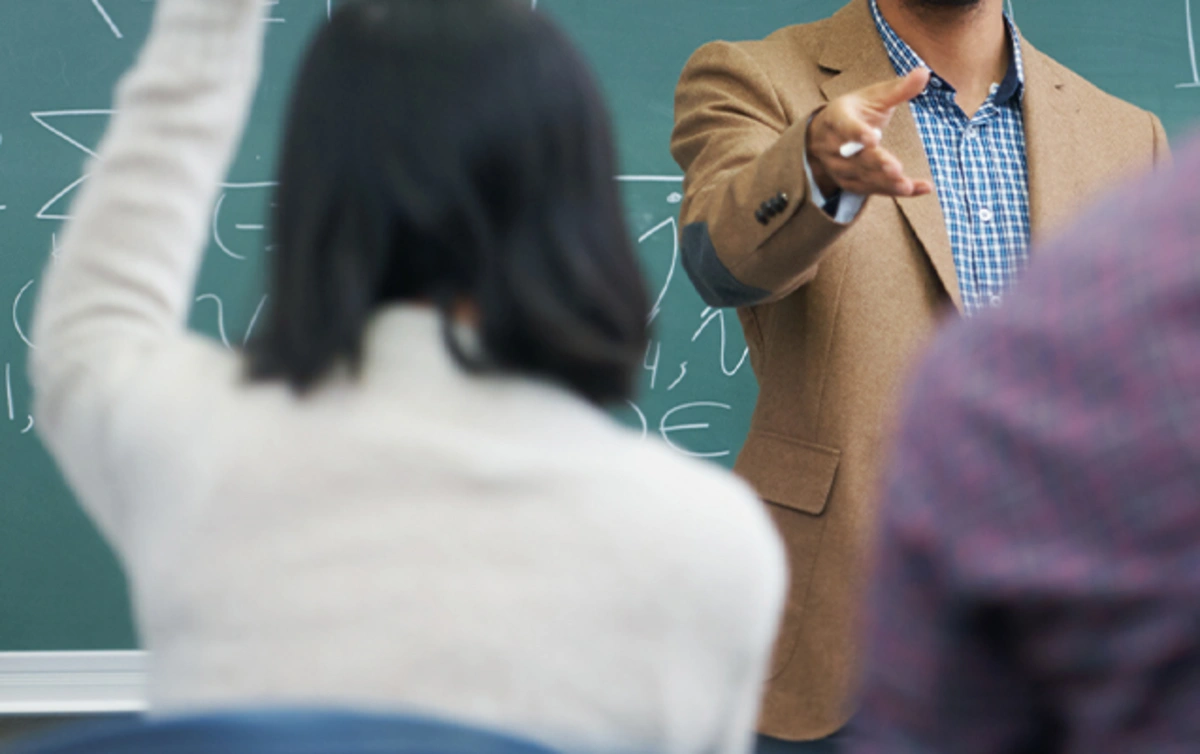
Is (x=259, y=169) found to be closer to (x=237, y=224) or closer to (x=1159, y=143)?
(x=237, y=224)

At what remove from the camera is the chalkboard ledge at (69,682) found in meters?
2.25

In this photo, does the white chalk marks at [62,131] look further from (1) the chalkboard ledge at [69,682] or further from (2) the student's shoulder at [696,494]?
(2) the student's shoulder at [696,494]

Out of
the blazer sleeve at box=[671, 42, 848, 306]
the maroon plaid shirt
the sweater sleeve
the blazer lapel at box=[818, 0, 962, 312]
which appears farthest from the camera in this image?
the blazer lapel at box=[818, 0, 962, 312]

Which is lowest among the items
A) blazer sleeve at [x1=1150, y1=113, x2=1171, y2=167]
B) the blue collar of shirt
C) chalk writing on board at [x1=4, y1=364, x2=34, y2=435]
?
chalk writing on board at [x1=4, y1=364, x2=34, y2=435]

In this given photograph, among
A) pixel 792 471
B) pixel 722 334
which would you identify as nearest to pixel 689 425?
pixel 722 334

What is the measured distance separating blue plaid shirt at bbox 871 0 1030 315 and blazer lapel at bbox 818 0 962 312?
21mm

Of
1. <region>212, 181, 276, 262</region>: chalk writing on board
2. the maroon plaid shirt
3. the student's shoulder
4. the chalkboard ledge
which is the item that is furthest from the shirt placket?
the chalkboard ledge

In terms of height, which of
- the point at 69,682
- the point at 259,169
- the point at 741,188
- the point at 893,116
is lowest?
the point at 69,682

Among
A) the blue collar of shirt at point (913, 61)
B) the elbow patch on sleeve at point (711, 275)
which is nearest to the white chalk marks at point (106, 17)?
the elbow patch on sleeve at point (711, 275)

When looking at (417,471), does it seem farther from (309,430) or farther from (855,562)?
(855,562)

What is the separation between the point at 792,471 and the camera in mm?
1451

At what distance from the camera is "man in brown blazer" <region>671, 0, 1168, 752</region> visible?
136 cm

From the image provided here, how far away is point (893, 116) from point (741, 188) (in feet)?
0.85

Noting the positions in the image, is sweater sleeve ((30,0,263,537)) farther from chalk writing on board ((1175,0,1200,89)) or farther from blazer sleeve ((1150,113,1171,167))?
chalk writing on board ((1175,0,1200,89))
